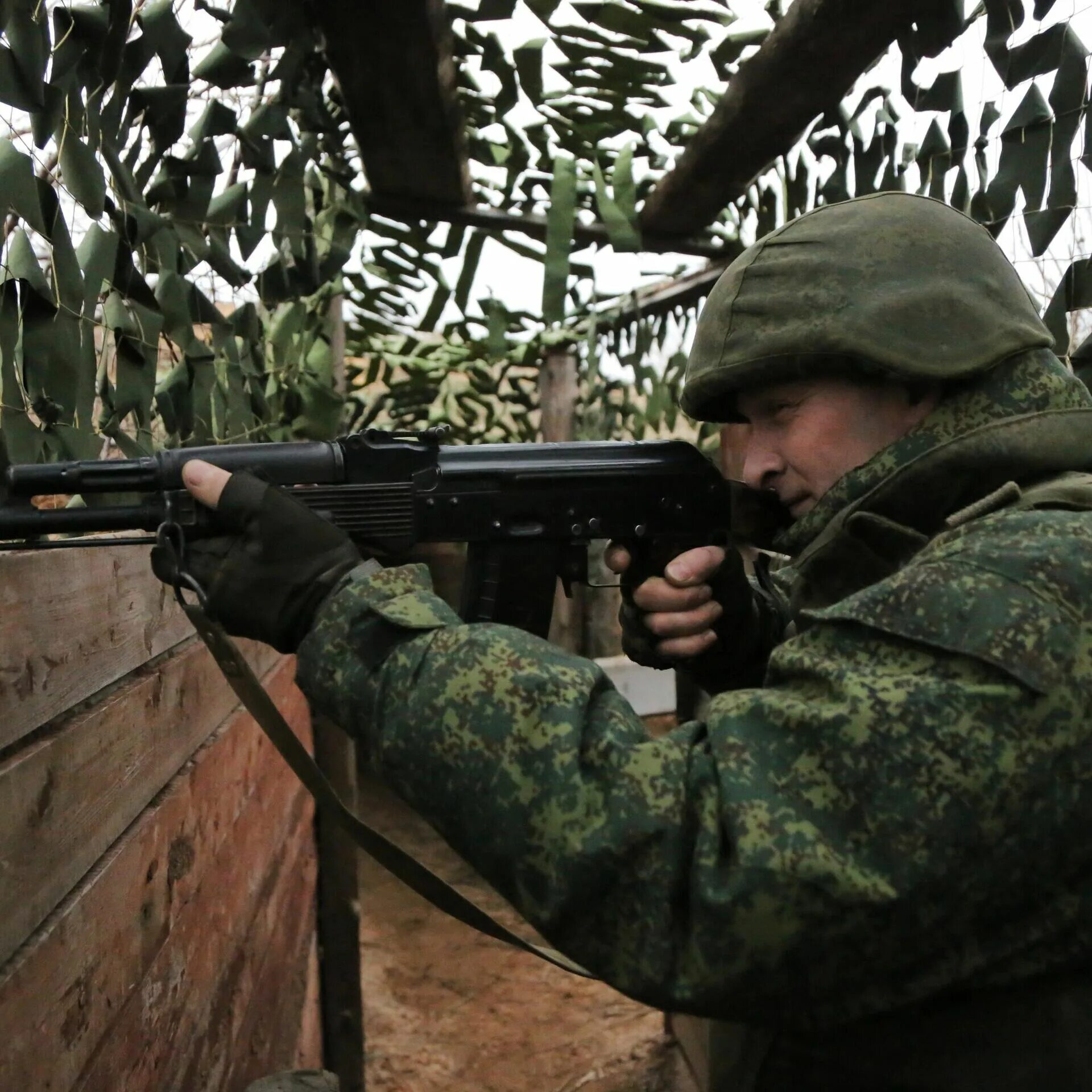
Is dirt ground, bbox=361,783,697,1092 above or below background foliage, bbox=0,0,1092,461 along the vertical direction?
below

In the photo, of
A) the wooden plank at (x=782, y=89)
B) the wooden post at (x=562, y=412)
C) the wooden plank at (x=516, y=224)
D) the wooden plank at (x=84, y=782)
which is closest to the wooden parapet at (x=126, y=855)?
the wooden plank at (x=84, y=782)

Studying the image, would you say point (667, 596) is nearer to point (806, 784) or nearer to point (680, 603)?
point (680, 603)

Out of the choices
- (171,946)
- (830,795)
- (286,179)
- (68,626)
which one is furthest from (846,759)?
(286,179)

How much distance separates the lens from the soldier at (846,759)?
95cm

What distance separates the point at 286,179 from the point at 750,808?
217 centimetres

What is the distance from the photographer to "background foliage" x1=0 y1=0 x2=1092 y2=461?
54.7 inches

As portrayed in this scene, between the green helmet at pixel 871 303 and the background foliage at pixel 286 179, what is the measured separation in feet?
2.96

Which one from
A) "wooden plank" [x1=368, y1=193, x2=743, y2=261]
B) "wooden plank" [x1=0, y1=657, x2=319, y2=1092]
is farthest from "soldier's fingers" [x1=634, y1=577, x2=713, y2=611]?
"wooden plank" [x1=368, y1=193, x2=743, y2=261]

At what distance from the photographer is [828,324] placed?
4.40 feet

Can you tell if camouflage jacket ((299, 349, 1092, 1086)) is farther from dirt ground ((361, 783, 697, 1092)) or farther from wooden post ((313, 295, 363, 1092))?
dirt ground ((361, 783, 697, 1092))

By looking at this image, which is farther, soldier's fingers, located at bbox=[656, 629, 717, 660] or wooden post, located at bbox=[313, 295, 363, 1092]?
wooden post, located at bbox=[313, 295, 363, 1092]

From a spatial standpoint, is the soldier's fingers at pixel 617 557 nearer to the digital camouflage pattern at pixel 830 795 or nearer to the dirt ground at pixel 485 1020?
the digital camouflage pattern at pixel 830 795

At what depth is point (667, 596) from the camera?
1.67m

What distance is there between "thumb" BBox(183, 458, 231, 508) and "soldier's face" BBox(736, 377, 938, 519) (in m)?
0.72
